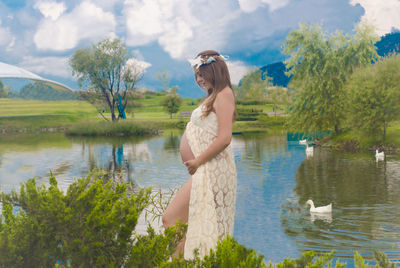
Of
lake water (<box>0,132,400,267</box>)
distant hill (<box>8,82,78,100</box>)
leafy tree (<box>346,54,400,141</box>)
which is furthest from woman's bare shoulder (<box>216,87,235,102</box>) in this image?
distant hill (<box>8,82,78,100</box>)

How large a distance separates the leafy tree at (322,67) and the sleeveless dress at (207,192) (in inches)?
1089

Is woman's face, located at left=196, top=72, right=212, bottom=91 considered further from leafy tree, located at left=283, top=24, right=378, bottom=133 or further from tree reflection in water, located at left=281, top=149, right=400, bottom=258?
leafy tree, located at left=283, top=24, right=378, bottom=133

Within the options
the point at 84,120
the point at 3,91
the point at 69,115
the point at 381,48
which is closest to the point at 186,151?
the point at 84,120

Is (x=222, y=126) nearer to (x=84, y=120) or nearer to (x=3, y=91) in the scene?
(x=84, y=120)

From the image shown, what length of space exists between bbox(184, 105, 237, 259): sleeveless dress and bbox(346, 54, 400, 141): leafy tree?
2326 centimetres

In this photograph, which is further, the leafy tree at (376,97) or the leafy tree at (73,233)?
the leafy tree at (376,97)

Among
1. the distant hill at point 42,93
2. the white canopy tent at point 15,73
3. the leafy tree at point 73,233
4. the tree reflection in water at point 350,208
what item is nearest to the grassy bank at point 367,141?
the tree reflection in water at point 350,208

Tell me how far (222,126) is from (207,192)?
522 mm

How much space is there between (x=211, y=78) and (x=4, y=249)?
188cm

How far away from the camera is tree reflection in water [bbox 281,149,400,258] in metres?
8.01

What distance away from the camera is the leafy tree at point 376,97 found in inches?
962

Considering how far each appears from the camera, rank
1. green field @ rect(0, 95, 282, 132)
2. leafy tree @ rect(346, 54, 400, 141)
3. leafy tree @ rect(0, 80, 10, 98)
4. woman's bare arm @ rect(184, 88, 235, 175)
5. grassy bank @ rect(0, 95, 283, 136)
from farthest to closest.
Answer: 1. leafy tree @ rect(0, 80, 10, 98)
2. green field @ rect(0, 95, 282, 132)
3. grassy bank @ rect(0, 95, 283, 136)
4. leafy tree @ rect(346, 54, 400, 141)
5. woman's bare arm @ rect(184, 88, 235, 175)

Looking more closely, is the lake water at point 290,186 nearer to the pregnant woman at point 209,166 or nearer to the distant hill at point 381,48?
the pregnant woman at point 209,166

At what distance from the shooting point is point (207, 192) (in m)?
3.20
